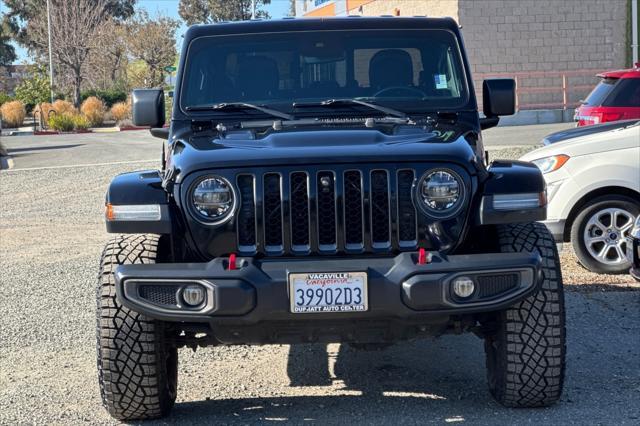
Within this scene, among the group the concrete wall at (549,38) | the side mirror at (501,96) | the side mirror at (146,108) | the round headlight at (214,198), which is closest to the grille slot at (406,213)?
the round headlight at (214,198)

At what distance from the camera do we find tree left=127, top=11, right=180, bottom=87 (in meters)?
57.0

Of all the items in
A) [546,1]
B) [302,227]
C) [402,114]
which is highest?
[546,1]

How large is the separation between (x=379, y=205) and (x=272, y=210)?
515mm

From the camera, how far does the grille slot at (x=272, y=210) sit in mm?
4844

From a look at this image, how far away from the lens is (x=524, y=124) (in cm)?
2884

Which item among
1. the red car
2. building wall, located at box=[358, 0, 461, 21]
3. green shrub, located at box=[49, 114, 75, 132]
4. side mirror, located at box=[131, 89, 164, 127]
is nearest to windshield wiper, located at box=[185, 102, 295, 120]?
side mirror, located at box=[131, 89, 164, 127]

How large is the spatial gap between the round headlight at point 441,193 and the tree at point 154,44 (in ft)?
172

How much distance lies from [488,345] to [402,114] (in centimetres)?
144

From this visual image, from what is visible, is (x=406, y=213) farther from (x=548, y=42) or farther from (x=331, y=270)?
(x=548, y=42)

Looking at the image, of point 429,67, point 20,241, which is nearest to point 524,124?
point 20,241

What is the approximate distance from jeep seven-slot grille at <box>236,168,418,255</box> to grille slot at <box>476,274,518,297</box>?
435mm

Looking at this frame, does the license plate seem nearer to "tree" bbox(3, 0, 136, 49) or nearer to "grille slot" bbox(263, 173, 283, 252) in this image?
"grille slot" bbox(263, 173, 283, 252)

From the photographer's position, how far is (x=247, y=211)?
4855mm

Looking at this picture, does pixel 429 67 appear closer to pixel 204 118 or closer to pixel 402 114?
pixel 402 114
